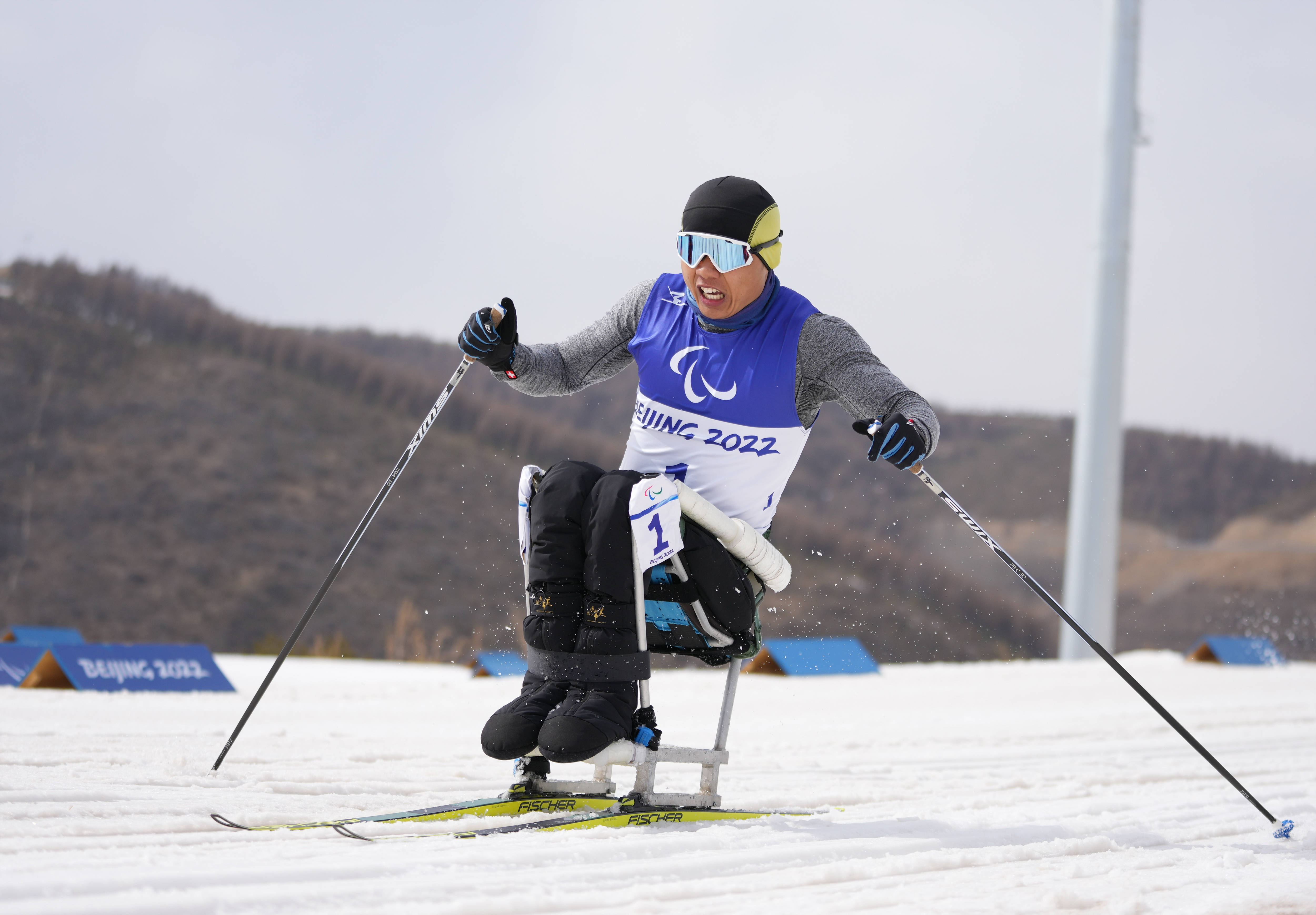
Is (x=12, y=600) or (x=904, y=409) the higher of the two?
(x=904, y=409)

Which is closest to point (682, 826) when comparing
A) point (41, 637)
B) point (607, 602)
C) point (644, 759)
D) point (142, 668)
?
point (644, 759)

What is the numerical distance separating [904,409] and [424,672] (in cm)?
→ 587

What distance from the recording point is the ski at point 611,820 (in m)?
1.78

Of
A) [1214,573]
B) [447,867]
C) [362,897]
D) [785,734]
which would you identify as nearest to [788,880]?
[447,867]

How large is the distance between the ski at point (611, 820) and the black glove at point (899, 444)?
767 millimetres

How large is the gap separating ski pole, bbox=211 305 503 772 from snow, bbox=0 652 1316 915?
142 mm

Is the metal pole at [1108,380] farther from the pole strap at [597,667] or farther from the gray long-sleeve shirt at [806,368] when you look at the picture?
the pole strap at [597,667]

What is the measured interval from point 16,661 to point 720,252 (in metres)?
4.07

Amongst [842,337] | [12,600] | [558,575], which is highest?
[842,337]

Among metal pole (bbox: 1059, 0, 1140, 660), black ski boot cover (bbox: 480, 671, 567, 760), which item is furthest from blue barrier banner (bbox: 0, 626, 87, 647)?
metal pole (bbox: 1059, 0, 1140, 660)

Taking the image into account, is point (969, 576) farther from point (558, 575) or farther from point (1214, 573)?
point (558, 575)

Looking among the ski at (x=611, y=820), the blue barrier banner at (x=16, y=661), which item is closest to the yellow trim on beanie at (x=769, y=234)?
the ski at (x=611, y=820)

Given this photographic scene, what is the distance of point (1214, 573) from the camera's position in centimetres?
4141

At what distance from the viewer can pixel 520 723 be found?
200cm
